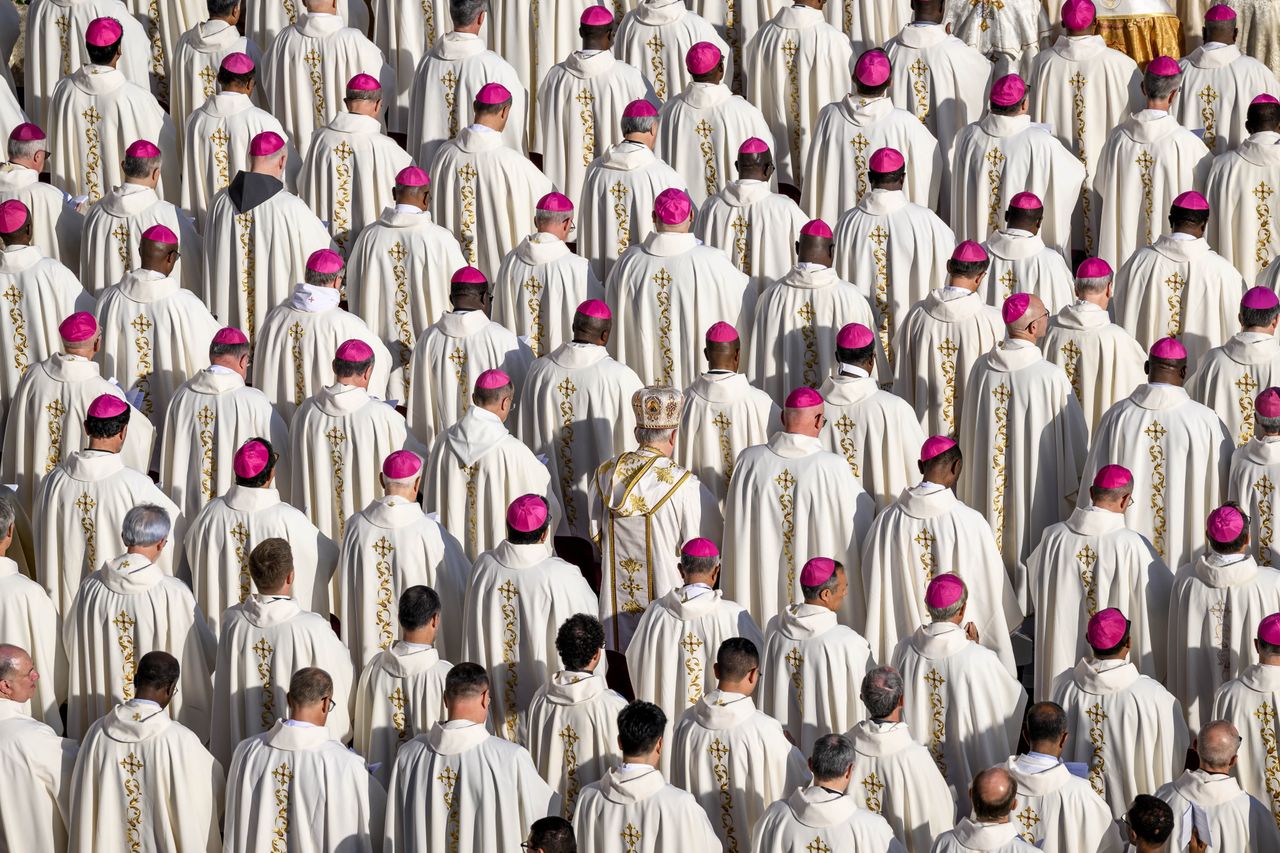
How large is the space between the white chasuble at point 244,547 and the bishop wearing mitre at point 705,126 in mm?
3521

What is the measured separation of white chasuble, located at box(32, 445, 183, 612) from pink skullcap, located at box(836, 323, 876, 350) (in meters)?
3.30

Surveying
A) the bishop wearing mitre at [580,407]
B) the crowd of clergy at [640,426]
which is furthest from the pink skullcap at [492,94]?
the bishop wearing mitre at [580,407]

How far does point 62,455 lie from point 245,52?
3396 mm

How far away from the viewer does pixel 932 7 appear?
16000 mm

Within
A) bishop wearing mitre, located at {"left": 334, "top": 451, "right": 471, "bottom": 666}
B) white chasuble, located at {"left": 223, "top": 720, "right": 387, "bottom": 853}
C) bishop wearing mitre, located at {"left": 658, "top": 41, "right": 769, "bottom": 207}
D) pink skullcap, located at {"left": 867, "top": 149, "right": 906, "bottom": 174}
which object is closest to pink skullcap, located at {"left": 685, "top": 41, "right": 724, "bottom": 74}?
bishop wearing mitre, located at {"left": 658, "top": 41, "right": 769, "bottom": 207}

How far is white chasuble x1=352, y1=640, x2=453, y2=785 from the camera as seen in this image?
12.3 metres

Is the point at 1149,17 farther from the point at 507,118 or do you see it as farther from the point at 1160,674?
the point at 1160,674

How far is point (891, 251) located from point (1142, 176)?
58.8 inches

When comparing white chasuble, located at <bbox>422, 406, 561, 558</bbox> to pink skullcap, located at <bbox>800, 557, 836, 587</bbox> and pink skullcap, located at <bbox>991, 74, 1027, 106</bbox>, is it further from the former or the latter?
pink skullcap, located at <bbox>991, 74, 1027, 106</bbox>

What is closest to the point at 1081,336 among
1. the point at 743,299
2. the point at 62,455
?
the point at 743,299

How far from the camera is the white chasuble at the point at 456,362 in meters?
14.3

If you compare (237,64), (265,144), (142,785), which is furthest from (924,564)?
(237,64)

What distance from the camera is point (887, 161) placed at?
14750 mm

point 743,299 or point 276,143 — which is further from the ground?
point 276,143
